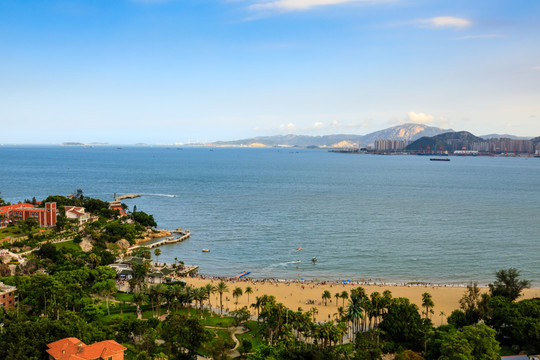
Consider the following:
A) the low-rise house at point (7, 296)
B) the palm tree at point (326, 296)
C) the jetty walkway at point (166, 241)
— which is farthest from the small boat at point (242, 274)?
the low-rise house at point (7, 296)

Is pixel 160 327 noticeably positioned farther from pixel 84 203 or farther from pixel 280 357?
pixel 84 203

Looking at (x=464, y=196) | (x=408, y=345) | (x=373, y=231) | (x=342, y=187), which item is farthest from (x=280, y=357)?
(x=342, y=187)

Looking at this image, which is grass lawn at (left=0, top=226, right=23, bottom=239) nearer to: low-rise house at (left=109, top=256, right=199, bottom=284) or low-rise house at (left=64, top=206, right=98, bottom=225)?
low-rise house at (left=64, top=206, right=98, bottom=225)

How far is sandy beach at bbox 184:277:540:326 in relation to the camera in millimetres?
47969

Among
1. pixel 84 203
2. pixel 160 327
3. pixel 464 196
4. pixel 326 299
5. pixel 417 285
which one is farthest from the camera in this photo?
pixel 464 196

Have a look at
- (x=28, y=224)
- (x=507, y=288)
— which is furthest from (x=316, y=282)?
(x=28, y=224)

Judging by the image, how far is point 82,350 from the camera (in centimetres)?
3025

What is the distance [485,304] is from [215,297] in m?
28.9

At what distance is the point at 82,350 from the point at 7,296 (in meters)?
17.5

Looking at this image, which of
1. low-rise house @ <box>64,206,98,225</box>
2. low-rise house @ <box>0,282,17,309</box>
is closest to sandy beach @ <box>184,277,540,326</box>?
low-rise house @ <box>0,282,17,309</box>

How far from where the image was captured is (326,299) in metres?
50.4

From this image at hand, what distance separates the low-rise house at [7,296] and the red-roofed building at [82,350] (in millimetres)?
13659

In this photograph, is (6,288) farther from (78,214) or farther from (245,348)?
(78,214)

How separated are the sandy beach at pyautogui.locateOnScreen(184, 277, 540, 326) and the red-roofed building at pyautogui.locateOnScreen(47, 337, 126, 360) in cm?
1799
